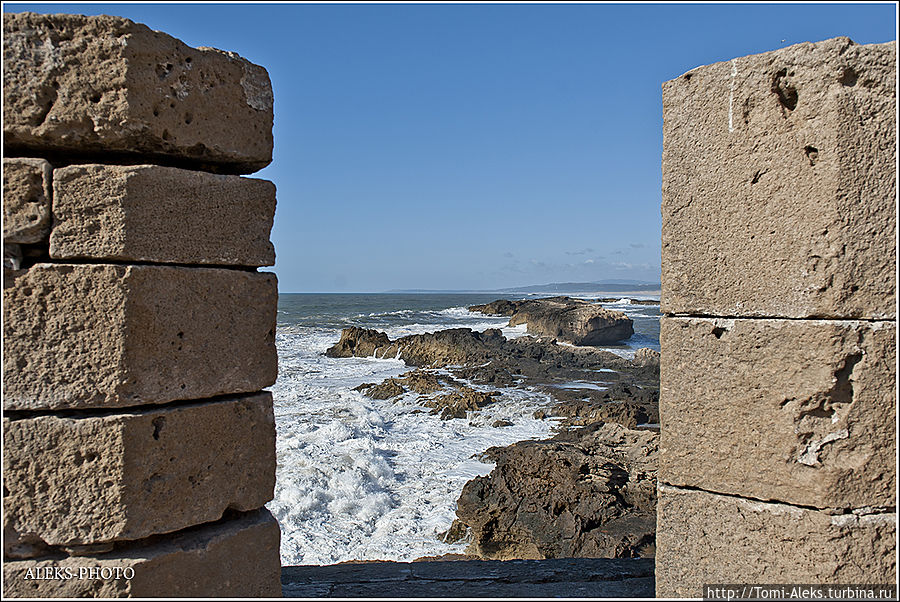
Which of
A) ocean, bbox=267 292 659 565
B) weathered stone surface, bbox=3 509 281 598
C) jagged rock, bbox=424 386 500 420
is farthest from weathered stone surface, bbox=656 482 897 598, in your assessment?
jagged rock, bbox=424 386 500 420

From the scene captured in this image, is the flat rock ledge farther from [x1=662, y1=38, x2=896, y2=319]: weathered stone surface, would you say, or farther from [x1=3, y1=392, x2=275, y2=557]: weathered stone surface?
[x1=662, y1=38, x2=896, y2=319]: weathered stone surface

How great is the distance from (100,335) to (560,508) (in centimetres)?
554

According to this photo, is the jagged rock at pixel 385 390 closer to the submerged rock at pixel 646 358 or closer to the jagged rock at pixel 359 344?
the jagged rock at pixel 359 344

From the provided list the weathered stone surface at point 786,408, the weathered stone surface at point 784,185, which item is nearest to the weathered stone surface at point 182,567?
the weathered stone surface at point 786,408

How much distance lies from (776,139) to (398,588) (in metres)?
3.27

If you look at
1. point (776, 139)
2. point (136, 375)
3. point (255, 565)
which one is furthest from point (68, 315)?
point (776, 139)

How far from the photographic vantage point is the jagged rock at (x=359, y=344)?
83.8 feet

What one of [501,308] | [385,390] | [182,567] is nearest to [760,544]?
[182,567]

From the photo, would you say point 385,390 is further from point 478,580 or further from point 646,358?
point 478,580

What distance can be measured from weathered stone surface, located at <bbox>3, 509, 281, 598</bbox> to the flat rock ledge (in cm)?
73

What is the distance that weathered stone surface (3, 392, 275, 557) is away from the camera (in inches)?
117

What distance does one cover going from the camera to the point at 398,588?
4.21m

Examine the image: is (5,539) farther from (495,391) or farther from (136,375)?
(495,391)

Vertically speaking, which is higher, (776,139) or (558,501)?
(776,139)
